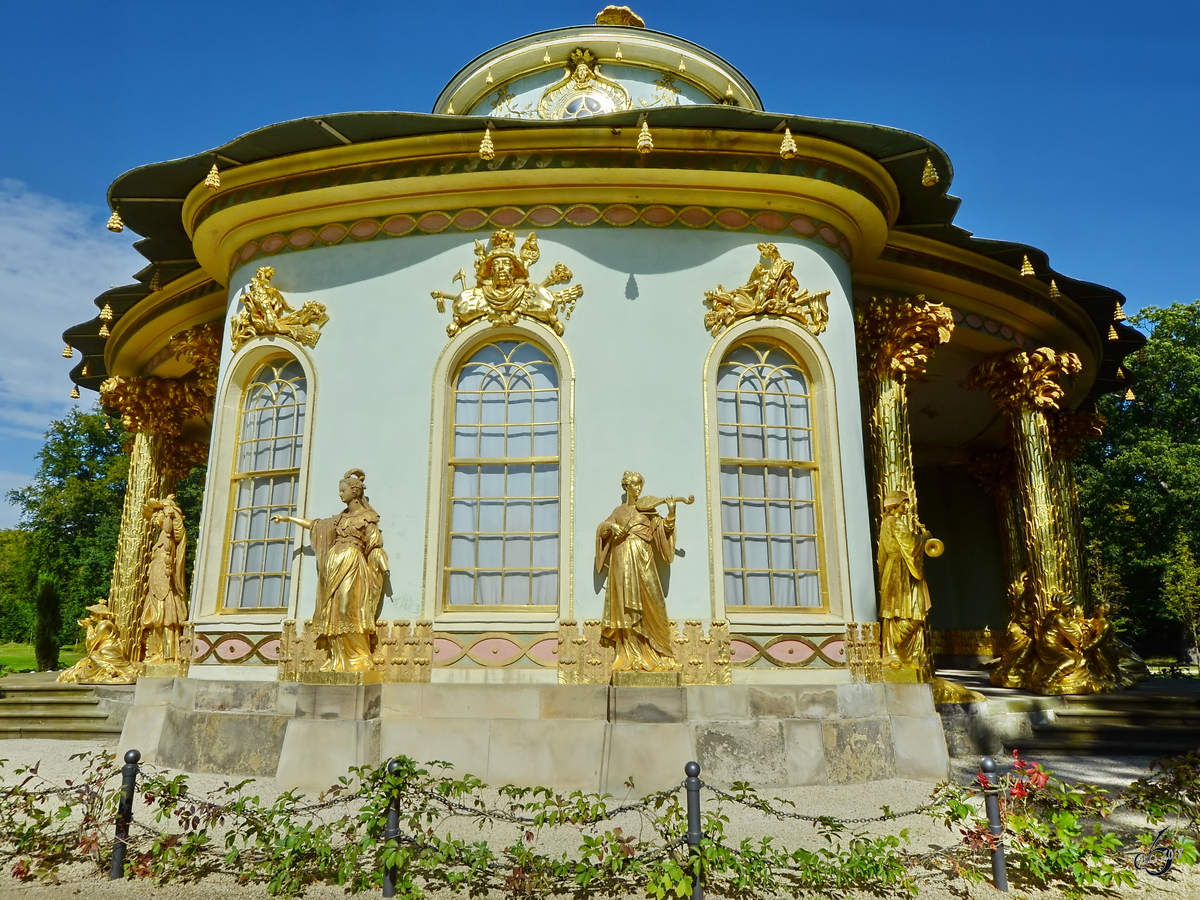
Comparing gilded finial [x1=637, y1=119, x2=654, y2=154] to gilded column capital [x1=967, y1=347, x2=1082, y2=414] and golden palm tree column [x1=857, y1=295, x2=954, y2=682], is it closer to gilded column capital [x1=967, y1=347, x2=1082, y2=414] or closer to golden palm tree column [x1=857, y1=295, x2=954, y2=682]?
golden palm tree column [x1=857, y1=295, x2=954, y2=682]

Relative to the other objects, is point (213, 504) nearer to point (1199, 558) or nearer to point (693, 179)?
point (693, 179)

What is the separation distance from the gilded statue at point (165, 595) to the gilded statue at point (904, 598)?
→ 8.94 metres

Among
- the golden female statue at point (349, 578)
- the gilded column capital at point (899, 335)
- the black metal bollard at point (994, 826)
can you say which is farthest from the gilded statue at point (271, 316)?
the black metal bollard at point (994, 826)

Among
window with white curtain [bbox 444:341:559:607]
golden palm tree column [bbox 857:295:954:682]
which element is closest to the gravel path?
golden palm tree column [bbox 857:295:954:682]

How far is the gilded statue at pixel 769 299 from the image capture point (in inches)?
373

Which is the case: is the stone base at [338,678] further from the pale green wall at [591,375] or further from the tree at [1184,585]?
the tree at [1184,585]

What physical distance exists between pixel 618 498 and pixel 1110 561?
79.2ft

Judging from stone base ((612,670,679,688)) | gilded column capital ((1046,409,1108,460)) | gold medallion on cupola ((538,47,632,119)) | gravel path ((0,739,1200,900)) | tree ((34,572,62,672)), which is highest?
gold medallion on cupola ((538,47,632,119))

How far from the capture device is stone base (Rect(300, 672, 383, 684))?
8.16 meters

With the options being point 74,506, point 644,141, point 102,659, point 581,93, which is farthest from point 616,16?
point 74,506

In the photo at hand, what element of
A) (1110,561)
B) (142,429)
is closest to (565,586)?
(142,429)

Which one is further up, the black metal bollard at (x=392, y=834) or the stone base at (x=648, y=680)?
the stone base at (x=648, y=680)

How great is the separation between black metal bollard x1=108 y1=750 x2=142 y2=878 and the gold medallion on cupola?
10.6m

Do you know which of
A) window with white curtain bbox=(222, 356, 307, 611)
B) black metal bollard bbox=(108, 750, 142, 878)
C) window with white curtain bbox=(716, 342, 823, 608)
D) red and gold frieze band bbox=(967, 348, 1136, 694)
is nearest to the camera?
black metal bollard bbox=(108, 750, 142, 878)
